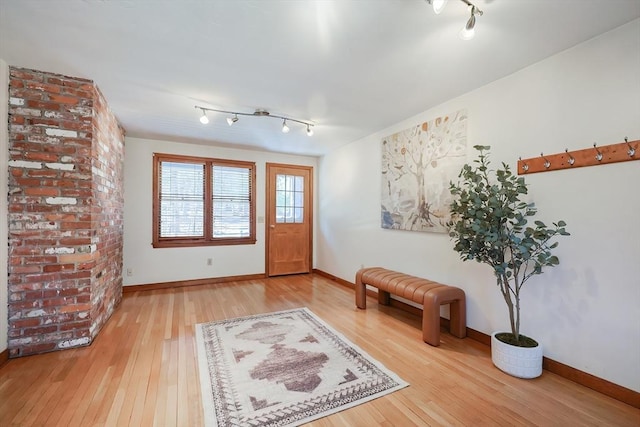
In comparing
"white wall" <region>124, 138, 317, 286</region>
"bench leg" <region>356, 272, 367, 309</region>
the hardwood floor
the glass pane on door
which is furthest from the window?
"bench leg" <region>356, 272, 367, 309</region>

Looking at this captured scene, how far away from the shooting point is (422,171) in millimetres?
3246

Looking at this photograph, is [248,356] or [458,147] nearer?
[248,356]

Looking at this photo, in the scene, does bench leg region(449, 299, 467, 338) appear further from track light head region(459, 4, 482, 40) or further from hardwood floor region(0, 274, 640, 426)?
track light head region(459, 4, 482, 40)

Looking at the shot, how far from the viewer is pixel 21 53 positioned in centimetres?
207

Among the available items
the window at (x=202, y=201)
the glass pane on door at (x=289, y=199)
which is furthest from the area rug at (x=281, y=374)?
the glass pane on door at (x=289, y=199)

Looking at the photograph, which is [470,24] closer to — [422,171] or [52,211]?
[422,171]

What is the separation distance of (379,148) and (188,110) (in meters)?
2.55

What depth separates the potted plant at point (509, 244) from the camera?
2.03m

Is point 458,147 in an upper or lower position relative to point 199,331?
upper

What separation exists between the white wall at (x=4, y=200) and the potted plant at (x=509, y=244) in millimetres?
3734

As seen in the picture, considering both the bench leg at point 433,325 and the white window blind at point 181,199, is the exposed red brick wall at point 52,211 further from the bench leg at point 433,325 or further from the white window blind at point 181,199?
the bench leg at point 433,325

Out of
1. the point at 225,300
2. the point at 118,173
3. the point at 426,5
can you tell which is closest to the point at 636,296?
the point at 426,5

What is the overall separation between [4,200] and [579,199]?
4.42 metres

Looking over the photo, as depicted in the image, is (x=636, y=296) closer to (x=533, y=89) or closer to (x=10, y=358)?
(x=533, y=89)
